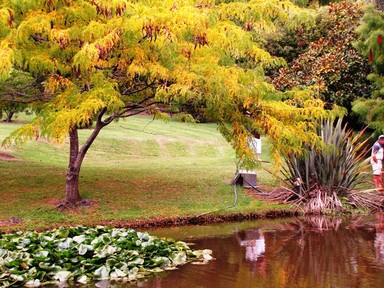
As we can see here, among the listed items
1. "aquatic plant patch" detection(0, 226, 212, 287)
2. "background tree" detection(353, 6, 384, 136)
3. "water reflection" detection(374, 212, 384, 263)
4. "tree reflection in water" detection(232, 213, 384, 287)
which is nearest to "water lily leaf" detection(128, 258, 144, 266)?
"aquatic plant patch" detection(0, 226, 212, 287)

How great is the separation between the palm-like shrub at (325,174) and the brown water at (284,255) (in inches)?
43.9

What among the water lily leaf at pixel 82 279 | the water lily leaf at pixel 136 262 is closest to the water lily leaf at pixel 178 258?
the water lily leaf at pixel 136 262

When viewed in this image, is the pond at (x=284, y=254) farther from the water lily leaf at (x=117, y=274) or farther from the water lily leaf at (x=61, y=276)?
the water lily leaf at (x=61, y=276)

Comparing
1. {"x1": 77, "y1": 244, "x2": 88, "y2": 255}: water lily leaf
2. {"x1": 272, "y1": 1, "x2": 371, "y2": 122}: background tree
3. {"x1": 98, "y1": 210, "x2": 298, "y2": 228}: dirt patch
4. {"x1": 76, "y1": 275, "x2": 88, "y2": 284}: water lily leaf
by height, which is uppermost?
{"x1": 272, "y1": 1, "x2": 371, "y2": 122}: background tree

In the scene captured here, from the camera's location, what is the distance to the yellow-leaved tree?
10641 mm

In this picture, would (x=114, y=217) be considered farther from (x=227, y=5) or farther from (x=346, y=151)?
(x=346, y=151)

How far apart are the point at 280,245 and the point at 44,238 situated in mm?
4028

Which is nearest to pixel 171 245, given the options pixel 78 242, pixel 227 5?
pixel 78 242

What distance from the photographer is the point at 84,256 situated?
8883mm

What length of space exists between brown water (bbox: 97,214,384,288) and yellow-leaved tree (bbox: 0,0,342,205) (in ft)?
5.70

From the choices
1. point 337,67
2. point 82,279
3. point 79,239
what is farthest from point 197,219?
point 337,67

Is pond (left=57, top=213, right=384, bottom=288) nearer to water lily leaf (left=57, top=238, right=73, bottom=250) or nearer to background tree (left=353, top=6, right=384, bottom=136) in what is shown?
water lily leaf (left=57, top=238, right=73, bottom=250)

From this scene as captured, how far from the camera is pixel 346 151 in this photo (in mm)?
15125

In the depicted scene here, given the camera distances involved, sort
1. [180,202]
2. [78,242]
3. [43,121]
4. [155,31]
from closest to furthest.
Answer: [78,242] → [155,31] → [43,121] → [180,202]
